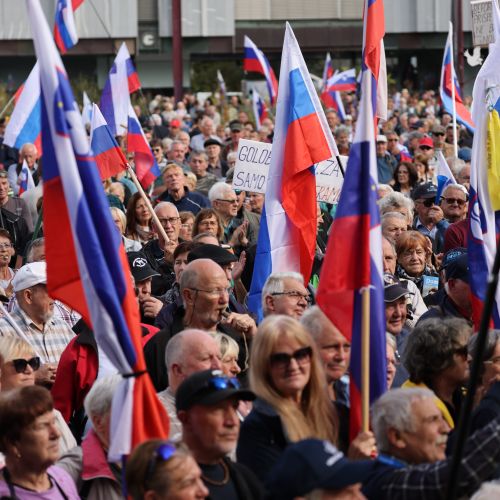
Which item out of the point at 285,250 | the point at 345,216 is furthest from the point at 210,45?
the point at 345,216

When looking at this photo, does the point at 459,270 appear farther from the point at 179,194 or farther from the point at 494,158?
the point at 179,194

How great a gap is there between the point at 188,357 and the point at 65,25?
361 inches

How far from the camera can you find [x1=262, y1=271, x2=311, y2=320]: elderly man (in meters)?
7.42

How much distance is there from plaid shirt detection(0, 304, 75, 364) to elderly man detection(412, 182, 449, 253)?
473cm

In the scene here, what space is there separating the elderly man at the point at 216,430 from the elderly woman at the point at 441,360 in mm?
1290

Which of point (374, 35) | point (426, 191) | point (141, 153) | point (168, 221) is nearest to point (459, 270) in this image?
point (374, 35)

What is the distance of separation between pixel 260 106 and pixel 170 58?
18212mm

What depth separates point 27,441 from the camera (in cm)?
534

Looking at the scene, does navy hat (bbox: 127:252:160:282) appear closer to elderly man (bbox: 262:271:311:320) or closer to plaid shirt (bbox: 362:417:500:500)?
elderly man (bbox: 262:271:311:320)

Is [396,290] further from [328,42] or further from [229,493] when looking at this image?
[328,42]

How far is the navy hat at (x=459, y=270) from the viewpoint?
8.20 m

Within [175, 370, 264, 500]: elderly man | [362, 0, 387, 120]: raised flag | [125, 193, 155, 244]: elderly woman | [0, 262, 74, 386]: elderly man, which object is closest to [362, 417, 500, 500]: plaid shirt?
[175, 370, 264, 500]: elderly man

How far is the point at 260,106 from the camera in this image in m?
26.3

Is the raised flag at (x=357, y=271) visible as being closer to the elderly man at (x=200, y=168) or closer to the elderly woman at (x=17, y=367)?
the elderly woman at (x=17, y=367)
